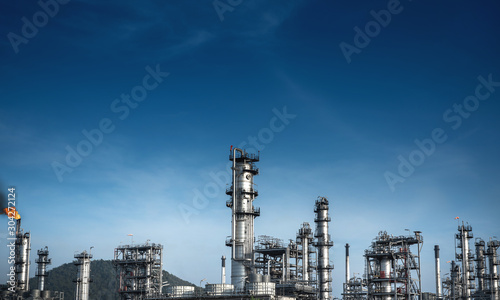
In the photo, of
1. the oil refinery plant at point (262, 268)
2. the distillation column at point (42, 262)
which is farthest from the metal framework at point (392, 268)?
the distillation column at point (42, 262)

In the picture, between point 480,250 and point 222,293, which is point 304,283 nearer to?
point 222,293

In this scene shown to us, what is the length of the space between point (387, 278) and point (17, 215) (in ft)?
236

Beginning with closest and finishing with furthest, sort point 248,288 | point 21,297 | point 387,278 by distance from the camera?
point 248,288 → point 387,278 → point 21,297

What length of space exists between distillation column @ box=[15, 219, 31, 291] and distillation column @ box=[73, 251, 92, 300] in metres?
11.8

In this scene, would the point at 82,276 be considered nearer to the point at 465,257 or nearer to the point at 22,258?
the point at 22,258

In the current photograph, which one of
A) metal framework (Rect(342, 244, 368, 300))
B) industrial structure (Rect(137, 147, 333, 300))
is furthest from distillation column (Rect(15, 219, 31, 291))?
metal framework (Rect(342, 244, 368, 300))

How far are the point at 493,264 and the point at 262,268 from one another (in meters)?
63.5

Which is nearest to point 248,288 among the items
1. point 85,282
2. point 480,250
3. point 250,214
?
point 250,214

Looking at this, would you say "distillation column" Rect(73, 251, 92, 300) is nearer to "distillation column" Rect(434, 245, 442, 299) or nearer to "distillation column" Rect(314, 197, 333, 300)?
"distillation column" Rect(314, 197, 333, 300)

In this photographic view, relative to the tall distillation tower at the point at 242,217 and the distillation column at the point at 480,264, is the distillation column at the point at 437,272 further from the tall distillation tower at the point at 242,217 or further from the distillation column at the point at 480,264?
the tall distillation tower at the point at 242,217

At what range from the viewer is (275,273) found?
3509 inches

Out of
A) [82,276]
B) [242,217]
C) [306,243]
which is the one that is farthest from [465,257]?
[82,276]

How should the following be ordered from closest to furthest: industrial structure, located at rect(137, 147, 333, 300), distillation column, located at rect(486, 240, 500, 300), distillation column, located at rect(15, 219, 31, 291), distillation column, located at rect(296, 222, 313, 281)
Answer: industrial structure, located at rect(137, 147, 333, 300), distillation column, located at rect(296, 222, 313, 281), distillation column, located at rect(15, 219, 31, 291), distillation column, located at rect(486, 240, 500, 300)

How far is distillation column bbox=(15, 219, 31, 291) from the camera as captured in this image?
11494 centimetres
